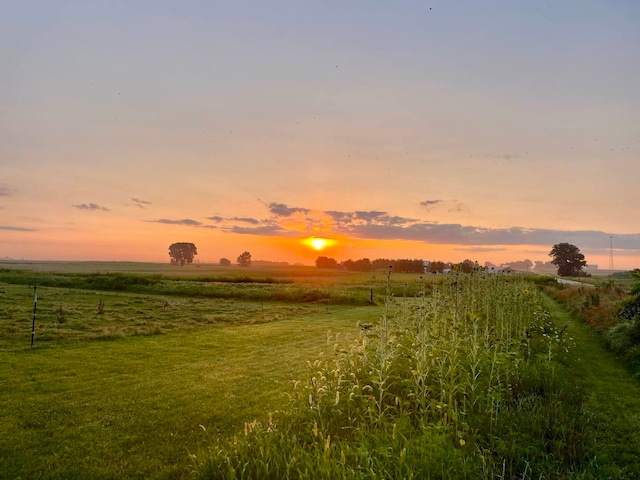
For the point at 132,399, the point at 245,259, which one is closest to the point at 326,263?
the point at 245,259

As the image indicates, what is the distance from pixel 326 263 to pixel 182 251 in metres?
51.6

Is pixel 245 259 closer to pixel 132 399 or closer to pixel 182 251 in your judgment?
pixel 182 251

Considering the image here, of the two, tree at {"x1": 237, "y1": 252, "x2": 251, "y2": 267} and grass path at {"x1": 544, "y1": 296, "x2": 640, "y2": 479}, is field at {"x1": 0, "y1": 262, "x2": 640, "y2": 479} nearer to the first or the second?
grass path at {"x1": 544, "y1": 296, "x2": 640, "y2": 479}

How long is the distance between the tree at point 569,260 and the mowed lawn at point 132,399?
9777cm

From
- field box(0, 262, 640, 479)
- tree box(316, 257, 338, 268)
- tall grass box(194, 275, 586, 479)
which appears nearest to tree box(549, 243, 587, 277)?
tree box(316, 257, 338, 268)

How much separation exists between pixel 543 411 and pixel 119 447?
6.69 metres

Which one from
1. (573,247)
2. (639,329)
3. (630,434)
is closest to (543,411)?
(630,434)

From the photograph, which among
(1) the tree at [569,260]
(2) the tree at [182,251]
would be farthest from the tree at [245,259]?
(1) the tree at [569,260]

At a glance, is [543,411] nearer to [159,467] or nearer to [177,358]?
[159,467]

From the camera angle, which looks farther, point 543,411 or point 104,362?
point 104,362

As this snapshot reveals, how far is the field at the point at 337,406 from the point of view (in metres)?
4.89

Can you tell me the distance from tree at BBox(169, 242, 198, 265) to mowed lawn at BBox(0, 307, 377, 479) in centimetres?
13293

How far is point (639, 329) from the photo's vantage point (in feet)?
39.2

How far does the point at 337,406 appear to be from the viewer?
6.05 metres
